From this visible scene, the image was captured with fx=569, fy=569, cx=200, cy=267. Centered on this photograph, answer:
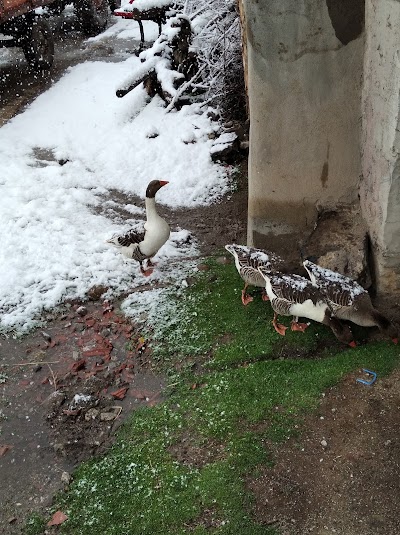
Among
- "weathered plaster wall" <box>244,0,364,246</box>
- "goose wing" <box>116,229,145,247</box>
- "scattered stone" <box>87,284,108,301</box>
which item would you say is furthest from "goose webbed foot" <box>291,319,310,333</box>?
"scattered stone" <box>87,284,108,301</box>

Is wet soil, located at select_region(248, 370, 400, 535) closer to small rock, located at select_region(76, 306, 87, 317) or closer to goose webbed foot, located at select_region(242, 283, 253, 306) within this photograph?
goose webbed foot, located at select_region(242, 283, 253, 306)

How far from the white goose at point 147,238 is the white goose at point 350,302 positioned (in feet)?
6.08

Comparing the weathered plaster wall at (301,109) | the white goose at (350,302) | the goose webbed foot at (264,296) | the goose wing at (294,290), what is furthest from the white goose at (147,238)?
the white goose at (350,302)

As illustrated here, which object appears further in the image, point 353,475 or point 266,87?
point 266,87

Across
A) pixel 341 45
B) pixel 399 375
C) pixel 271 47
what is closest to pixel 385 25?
pixel 341 45

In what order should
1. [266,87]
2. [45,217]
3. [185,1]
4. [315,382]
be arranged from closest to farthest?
[315,382]
[266,87]
[45,217]
[185,1]

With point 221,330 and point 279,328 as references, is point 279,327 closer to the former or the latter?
point 279,328

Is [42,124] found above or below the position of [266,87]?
below

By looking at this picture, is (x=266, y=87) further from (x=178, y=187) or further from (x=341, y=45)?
(x=178, y=187)

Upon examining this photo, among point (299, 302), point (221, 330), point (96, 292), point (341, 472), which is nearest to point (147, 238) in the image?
point (96, 292)

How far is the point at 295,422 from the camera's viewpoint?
445 centimetres

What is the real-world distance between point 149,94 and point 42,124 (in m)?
1.95

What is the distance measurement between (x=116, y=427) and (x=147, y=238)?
7.20ft

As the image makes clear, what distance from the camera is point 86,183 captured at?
8.19 m
